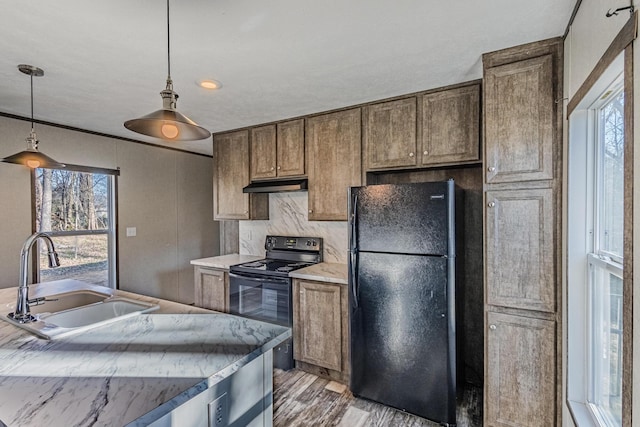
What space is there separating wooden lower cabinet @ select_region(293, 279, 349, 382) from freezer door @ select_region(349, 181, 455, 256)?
55 cm

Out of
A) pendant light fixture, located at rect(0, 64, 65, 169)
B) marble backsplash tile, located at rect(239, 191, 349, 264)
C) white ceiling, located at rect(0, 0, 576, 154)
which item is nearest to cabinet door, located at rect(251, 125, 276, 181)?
marble backsplash tile, located at rect(239, 191, 349, 264)

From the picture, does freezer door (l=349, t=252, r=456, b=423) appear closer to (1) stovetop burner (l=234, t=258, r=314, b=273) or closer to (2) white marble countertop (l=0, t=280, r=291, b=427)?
(1) stovetop burner (l=234, t=258, r=314, b=273)

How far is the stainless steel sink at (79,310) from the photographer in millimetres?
1477

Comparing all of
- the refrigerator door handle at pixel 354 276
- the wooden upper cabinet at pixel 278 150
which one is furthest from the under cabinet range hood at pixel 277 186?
the refrigerator door handle at pixel 354 276

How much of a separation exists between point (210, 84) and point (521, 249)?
2255 mm

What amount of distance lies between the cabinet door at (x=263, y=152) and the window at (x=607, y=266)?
2.47m

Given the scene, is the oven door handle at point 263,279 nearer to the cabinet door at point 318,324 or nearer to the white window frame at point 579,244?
the cabinet door at point 318,324

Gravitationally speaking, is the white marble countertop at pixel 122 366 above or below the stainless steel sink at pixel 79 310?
above

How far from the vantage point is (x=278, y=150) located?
3.18 meters

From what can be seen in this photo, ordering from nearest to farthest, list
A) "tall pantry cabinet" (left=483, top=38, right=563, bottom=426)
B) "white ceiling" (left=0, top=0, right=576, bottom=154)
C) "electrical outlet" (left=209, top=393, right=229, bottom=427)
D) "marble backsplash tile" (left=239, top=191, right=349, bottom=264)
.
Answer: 1. "electrical outlet" (left=209, top=393, right=229, bottom=427)
2. "white ceiling" (left=0, top=0, right=576, bottom=154)
3. "tall pantry cabinet" (left=483, top=38, right=563, bottom=426)
4. "marble backsplash tile" (left=239, top=191, right=349, bottom=264)

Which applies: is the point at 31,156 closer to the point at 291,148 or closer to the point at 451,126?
the point at 291,148

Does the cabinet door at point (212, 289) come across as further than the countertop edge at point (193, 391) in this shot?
Yes

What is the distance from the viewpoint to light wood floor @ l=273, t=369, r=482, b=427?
2.11m

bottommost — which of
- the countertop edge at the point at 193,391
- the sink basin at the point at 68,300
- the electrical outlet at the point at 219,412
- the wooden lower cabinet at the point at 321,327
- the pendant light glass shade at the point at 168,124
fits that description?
the wooden lower cabinet at the point at 321,327
